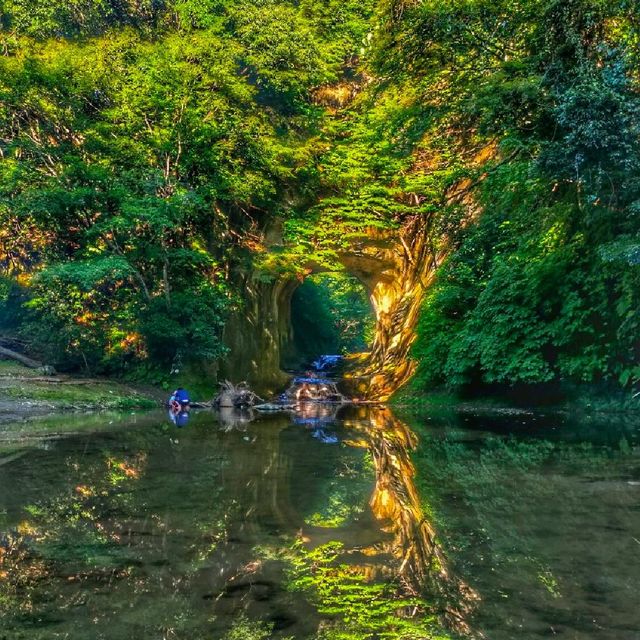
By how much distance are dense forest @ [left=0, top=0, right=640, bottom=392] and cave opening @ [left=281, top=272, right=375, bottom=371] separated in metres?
8.22

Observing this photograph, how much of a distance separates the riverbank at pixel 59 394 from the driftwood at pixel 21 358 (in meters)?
0.65

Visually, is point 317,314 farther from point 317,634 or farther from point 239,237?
point 317,634

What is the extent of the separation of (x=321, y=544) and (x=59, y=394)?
16.2 meters

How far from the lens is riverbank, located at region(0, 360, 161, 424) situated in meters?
16.9

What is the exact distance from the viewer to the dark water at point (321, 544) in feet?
10.2

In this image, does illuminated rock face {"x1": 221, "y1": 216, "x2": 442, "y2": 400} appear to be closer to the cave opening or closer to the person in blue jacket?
the cave opening

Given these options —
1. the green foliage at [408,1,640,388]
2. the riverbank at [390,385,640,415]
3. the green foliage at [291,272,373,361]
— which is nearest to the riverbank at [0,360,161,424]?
the riverbank at [390,385,640,415]

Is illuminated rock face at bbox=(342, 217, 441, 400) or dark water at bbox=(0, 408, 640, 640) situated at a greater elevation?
dark water at bbox=(0, 408, 640, 640)

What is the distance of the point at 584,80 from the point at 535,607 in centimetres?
1072

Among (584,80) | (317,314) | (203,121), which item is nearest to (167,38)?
(203,121)

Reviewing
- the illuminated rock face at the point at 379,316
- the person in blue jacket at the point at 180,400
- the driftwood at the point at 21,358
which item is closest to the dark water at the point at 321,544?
the person in blue jacket at the point at 180,400

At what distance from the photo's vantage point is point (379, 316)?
106ft

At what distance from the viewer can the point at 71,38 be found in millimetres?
22891

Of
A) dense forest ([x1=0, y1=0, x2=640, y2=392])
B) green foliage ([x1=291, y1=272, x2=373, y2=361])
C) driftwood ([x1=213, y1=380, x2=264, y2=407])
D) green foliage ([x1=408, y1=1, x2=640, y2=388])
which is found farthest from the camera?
green foliage ([x1=291, y1=272, x2=373, y2=361])
